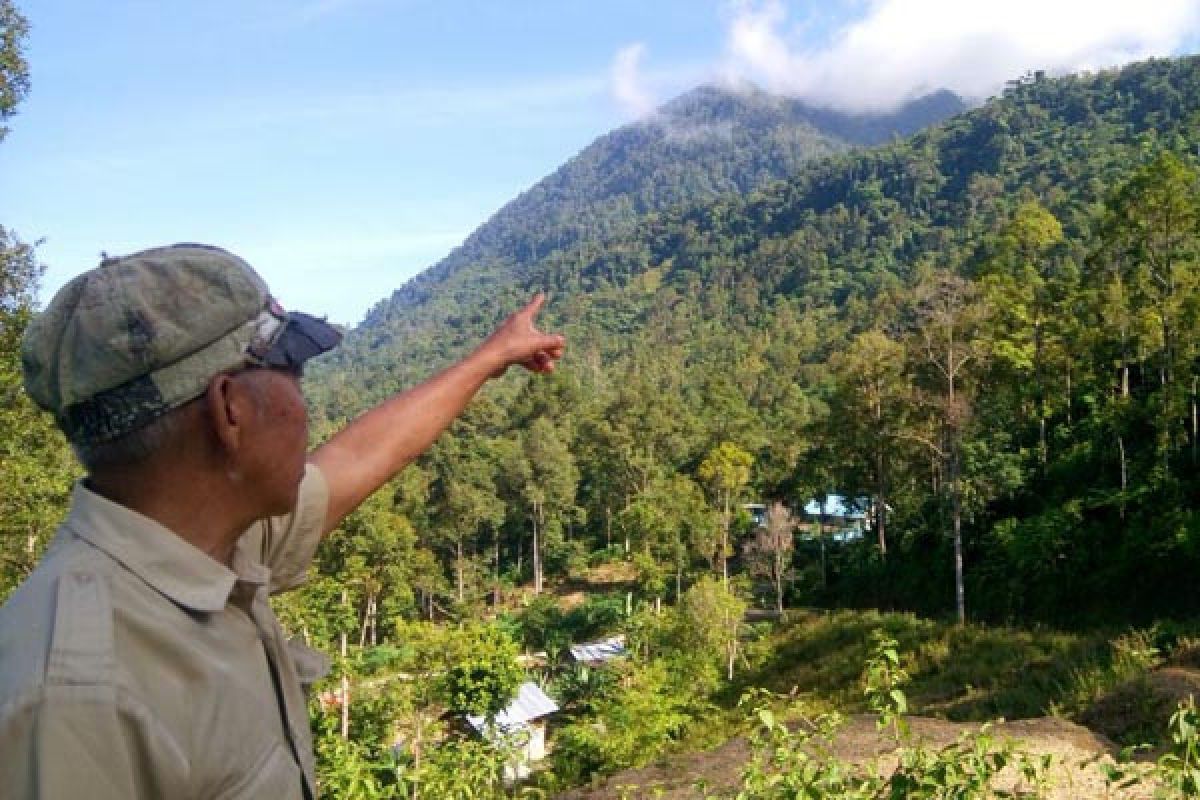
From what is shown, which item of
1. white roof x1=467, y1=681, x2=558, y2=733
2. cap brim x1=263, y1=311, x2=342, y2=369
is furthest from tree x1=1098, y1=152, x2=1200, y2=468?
cap brim x1=263, y1=311, x2=342, y2=369

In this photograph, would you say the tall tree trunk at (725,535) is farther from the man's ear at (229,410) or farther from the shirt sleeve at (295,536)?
the man's ear at (229,410)

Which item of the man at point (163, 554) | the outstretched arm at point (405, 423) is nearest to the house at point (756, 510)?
the outstretched arm at point (405, 423)

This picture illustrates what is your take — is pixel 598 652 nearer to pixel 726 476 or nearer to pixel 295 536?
pixel 726 476

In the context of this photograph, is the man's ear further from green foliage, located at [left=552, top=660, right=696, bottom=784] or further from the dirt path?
green foliage, located at [left=552, top=660, right=696, bottom=784]

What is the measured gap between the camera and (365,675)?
1791cm

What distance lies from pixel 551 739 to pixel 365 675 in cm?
422

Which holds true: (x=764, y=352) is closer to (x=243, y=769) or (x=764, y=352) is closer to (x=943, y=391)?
(x=943, y=391)

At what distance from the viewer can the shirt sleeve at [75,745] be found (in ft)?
2.11

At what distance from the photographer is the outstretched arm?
4.86 feet

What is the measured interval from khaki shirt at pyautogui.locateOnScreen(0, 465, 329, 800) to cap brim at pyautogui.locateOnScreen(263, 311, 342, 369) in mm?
212

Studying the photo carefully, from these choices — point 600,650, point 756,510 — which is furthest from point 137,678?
point 756,510

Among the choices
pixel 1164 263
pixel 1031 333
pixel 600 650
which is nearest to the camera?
pixel 1164 263

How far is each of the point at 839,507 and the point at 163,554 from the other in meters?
28.5

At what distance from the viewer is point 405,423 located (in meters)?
1.58
